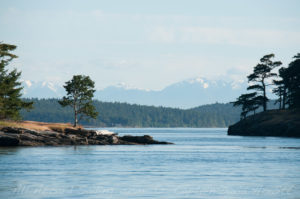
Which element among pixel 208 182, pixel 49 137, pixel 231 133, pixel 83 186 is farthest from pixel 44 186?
pixel 231 133

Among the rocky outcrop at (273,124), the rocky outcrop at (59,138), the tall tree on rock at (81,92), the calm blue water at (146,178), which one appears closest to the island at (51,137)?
the rocky outcrop at (59,138)

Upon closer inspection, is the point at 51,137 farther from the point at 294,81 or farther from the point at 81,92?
the point at 294,81

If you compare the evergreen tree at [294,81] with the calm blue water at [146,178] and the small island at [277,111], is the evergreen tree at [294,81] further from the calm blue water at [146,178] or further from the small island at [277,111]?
the calm blue water at [146,178]

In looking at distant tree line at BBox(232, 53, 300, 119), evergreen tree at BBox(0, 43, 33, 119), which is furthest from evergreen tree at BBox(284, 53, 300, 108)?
evergreen tree at BBox(0, 43, 33, 119)

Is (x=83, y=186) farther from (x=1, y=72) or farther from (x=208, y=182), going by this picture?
(x=1, y=72)

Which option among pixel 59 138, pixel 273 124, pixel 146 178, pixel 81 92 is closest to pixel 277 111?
pixel 273 124

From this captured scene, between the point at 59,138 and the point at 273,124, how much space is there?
178 feet

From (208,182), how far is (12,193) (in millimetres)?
12878

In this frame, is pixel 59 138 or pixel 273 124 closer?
pixel 59 138

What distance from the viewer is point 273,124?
120 metres

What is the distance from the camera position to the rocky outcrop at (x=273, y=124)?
114m

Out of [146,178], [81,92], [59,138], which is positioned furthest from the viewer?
[81,92]

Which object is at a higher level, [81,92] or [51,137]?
[81,92]

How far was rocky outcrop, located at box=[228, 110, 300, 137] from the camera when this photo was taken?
114500 mm
